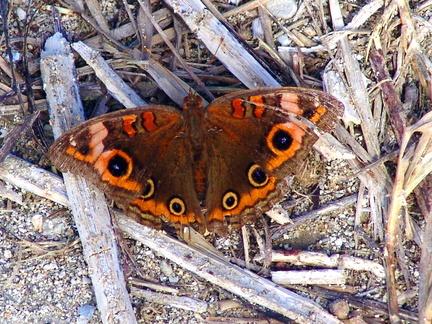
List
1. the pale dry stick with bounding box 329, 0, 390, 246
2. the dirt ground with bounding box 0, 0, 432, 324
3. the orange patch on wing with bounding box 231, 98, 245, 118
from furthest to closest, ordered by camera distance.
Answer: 1. the pale dry stick with bounding box 329, 0, 390, 246
2. the dirt ground with bounding box 0, 0, 432, 324
3. the orange patch on wing with bounding box 231, 98, 245, 118

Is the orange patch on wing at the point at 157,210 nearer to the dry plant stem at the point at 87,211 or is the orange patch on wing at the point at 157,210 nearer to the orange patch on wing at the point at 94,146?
the dry plant stem at the point at 87,211

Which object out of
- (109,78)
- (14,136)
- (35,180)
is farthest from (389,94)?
(14,136)

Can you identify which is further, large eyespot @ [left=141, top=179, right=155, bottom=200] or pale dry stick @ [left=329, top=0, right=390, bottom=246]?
pale dry stick @ [left=329, top=0, right=390, bottom=246]

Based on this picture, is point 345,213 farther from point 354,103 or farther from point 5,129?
point 5,129

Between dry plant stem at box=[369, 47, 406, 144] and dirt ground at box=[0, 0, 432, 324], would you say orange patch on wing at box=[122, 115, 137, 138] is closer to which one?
dirt ground at box=[0, 0, 432, 324]

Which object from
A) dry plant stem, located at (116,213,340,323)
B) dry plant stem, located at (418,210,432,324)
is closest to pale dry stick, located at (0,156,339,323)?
dry plant stem, located at (116,213,340,323)
